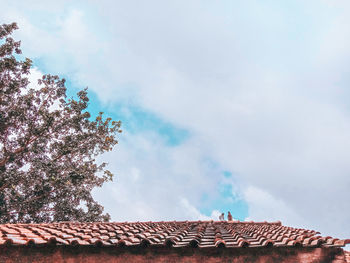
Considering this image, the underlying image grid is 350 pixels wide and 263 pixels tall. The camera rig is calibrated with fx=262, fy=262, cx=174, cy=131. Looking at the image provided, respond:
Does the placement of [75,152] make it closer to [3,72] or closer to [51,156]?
[51,156]

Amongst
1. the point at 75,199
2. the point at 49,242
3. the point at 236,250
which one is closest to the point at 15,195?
the point at 75,199

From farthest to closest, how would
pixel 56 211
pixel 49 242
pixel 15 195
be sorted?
pixel 56 211
pixel 15 195
pixel 49 242

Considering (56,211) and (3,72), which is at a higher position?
(3,72)

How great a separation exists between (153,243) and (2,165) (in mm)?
17404

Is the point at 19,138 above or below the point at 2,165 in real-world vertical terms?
above

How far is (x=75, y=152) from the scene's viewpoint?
19812 mm

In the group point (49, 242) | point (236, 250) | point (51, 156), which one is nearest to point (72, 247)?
point (49, 242)

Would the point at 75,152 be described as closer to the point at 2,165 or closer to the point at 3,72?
the point at 2,165

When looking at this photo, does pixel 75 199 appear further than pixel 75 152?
No

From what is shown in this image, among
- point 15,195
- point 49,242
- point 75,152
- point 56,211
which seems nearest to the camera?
point 49,242

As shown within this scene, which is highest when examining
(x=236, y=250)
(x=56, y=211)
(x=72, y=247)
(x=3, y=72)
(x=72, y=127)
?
(x=3, y=72)

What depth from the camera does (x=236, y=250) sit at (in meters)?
4.37

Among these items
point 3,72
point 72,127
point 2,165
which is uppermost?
point 3,72

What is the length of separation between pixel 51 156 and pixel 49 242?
16.5 m
